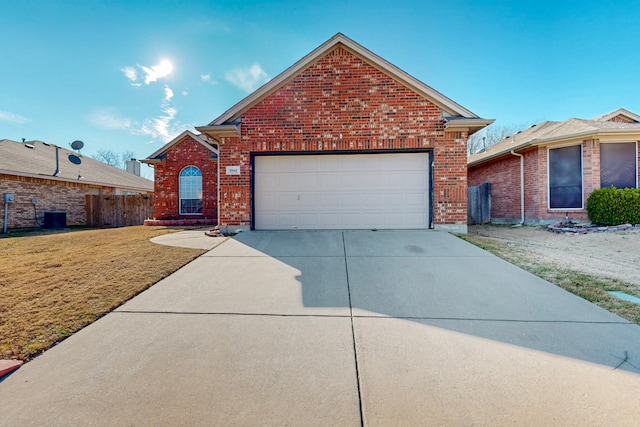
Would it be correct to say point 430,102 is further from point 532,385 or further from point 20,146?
point 20,146

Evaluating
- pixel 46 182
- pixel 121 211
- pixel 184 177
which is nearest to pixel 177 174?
pixel 184 177

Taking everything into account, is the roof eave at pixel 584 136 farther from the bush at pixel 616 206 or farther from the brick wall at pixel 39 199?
the brick wall at pixel 39 199

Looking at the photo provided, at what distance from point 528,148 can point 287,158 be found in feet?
31.4

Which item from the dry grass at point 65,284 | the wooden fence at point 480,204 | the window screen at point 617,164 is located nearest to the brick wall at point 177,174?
the dry grass at point 65,284

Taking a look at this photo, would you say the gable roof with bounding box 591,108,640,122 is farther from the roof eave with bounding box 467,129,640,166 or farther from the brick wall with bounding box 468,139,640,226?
the brick wall with bounding box 468,139,640,226

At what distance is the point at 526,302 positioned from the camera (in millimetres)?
3455

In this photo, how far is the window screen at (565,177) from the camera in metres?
9.62

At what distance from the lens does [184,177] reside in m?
13.4

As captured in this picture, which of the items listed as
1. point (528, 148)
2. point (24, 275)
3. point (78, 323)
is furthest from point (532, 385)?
point (528, 148)

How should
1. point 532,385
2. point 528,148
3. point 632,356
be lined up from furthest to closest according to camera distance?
point 528,148 → point 632,356 → point 532,385

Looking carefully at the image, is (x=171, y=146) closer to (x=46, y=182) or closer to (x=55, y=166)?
(x=46, y=182)

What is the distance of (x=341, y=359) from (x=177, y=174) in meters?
13.5

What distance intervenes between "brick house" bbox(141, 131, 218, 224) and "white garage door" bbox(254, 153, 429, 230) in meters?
6.28

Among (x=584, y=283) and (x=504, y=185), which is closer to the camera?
(x=584, y=283)
